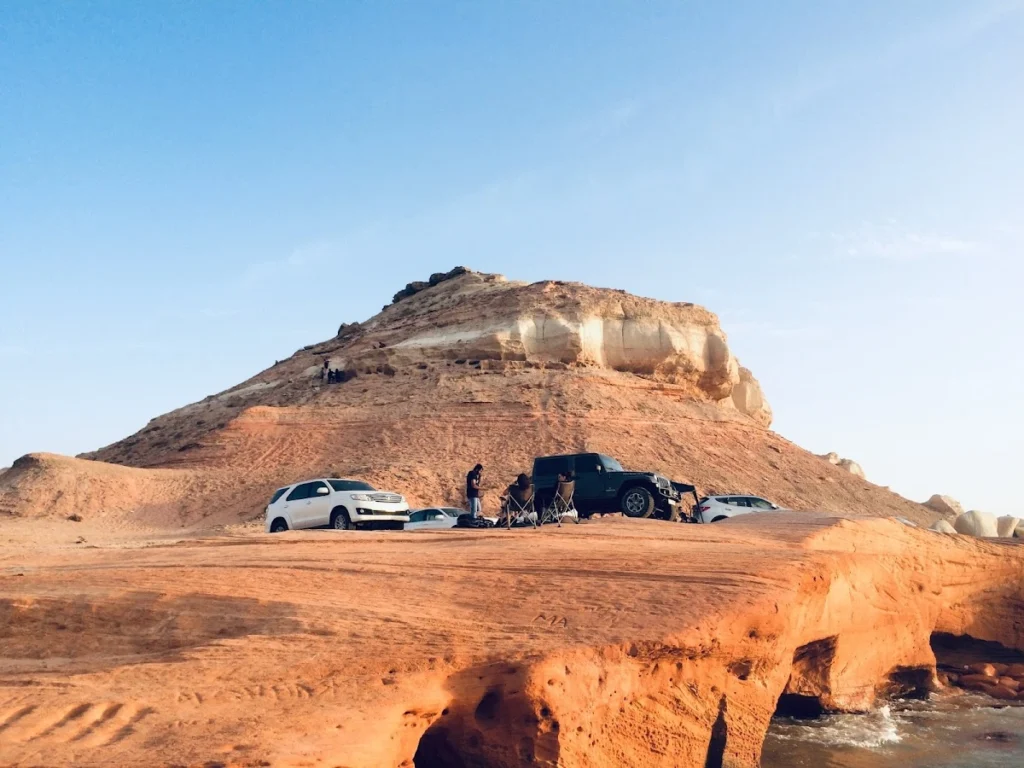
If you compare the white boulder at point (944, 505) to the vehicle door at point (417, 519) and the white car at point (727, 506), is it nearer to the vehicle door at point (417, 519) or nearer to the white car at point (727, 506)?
the white car at point (727, 506)

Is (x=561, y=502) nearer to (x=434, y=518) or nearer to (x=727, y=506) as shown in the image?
(x=434, y=518)

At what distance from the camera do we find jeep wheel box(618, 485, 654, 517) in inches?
829

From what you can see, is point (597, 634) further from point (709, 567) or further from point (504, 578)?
point (709, 567)

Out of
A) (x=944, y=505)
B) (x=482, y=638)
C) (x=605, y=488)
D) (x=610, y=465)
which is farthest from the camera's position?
(x=944, y=505)

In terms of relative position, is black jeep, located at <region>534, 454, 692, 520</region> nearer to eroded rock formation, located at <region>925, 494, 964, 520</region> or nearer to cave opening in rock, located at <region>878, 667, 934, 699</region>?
cave opening in rock, located at <region>878, 667, 934, 699</region>

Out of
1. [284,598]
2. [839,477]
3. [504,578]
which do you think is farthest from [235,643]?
[839,477]

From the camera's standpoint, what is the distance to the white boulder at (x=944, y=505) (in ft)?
166

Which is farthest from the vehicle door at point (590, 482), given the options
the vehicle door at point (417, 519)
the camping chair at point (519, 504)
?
the vehicle door at point (417, 519)

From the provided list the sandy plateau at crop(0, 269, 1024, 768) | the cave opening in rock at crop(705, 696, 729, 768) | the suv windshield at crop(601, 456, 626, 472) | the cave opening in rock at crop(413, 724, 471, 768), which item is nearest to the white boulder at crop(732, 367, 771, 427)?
the sandy plateau at crop(0, 269, 1024, 768)

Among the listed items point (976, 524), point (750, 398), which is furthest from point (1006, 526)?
point (750, 398)

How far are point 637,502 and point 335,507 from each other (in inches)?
286

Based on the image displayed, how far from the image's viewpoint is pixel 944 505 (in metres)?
51.1

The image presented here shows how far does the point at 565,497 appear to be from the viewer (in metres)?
19.5

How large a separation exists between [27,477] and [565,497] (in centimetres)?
2595
